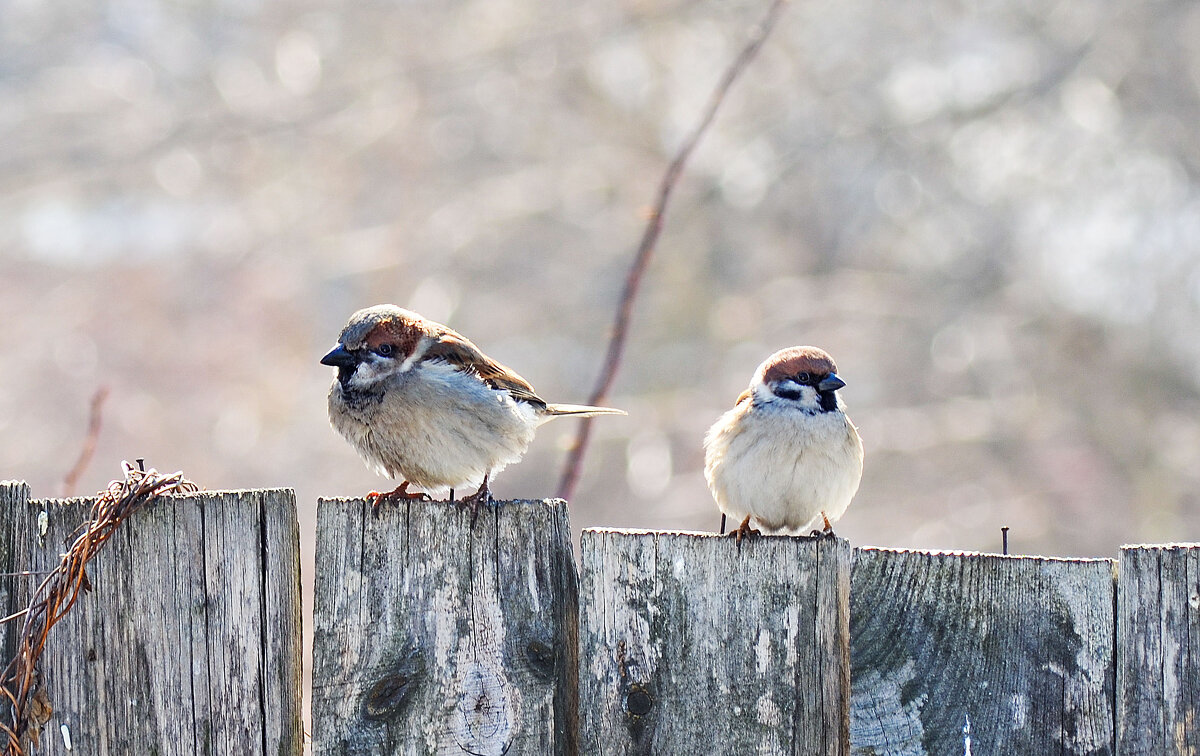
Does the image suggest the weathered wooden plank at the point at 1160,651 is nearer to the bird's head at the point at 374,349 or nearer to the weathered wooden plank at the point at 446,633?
the weathered wooden plank at the point at 446,633

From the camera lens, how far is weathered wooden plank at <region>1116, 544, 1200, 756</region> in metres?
2.02

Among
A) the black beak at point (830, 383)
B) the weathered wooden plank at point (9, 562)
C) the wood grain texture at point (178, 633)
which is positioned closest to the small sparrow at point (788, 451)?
the black beak at point (830, 383)

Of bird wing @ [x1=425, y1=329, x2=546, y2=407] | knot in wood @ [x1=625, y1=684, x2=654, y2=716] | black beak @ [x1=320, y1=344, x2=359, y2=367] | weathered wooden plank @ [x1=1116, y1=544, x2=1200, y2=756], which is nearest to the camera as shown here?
weathered wooden plank @ [x1=1116, y1=544, x2=1200, y2=756]

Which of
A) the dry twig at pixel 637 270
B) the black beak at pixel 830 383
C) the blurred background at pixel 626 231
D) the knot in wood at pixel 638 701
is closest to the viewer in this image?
the knot in wood at pixel 638 701

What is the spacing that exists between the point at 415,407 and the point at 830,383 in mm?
1203

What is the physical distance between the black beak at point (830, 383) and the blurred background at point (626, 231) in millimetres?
5409

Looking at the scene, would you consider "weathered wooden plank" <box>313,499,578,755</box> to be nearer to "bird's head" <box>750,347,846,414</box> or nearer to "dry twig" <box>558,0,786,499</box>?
"dry twig" <box>558,0,786,499</box>

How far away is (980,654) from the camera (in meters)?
2.13

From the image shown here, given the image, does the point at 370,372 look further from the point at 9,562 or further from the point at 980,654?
the point at 980,654

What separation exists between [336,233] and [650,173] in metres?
2.80

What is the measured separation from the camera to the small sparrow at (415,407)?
338 centimetres

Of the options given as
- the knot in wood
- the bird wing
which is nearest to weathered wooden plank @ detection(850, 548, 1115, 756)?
the knot in wood

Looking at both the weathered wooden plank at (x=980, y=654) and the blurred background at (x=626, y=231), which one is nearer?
the weathered wooden plank at (x=980, y=654)

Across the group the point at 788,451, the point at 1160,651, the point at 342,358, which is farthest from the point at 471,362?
the point at 1160,651
